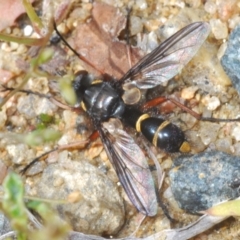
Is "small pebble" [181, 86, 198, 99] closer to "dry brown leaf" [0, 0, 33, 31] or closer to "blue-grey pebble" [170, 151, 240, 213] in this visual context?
"blue-grey pebble" [170, 151, 240, 213]

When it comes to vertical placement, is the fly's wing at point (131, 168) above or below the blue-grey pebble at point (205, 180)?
above

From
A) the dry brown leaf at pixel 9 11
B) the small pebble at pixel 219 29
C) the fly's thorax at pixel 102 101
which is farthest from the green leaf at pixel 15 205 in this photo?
the small pebble at pixel 219 29

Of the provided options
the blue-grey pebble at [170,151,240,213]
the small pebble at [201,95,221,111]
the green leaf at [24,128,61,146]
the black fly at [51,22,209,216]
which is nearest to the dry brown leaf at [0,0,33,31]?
the black fly at [51,22,209,216]

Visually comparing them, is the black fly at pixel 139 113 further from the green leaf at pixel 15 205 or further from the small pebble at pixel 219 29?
the green leaf at pixel 15 205

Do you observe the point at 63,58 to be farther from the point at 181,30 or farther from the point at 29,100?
the point at 181,30

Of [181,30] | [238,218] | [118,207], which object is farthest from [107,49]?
[238,218]

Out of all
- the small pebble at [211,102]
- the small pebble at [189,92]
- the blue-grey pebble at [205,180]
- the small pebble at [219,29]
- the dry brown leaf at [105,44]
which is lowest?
the blue-grey pebble at [205,180]
